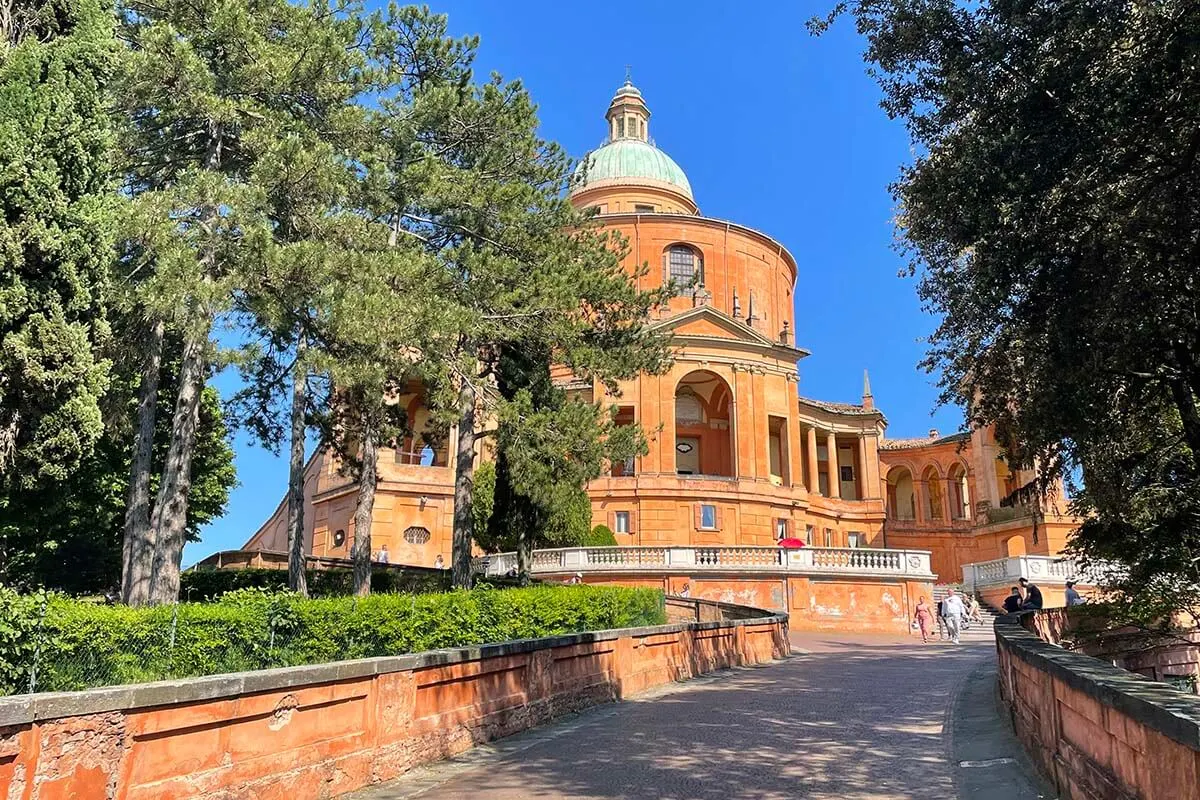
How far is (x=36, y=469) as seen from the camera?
1374cm

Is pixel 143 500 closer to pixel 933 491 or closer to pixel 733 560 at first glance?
pixel 733 560

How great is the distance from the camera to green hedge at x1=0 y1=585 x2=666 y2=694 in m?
8.53

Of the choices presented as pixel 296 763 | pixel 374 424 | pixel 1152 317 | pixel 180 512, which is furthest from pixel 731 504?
pixel 296 763

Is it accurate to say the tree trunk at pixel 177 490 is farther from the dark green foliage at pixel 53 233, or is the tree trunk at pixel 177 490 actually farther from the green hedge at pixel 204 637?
the green hedge at pixel 204 637

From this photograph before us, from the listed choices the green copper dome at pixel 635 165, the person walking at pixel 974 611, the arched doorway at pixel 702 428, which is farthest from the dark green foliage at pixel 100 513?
the green copper dome at pixel 635 165

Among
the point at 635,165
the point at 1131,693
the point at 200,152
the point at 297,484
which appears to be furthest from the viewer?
the point at 635,165

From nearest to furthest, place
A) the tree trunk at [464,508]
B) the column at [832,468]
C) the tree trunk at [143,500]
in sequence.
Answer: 1. the tree trunk at [143,500]
2. the tree trunk at [464,508]
3. the column at [832,468]

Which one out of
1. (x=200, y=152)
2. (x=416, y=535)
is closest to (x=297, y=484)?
(x=200, y=152)

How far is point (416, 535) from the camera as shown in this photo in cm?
3878

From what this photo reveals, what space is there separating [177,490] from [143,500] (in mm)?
1715

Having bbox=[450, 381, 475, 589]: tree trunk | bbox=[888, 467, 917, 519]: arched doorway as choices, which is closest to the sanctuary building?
bbox=[888, 467, 917, 519]: arched doorway

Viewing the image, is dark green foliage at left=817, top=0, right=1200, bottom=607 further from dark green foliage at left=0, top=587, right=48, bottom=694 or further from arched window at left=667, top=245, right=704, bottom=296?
arched window at left=667, top=245, right=704, bottom=296

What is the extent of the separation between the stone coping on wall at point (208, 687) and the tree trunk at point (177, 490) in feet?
28.2

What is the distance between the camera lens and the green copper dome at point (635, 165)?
172 feet
